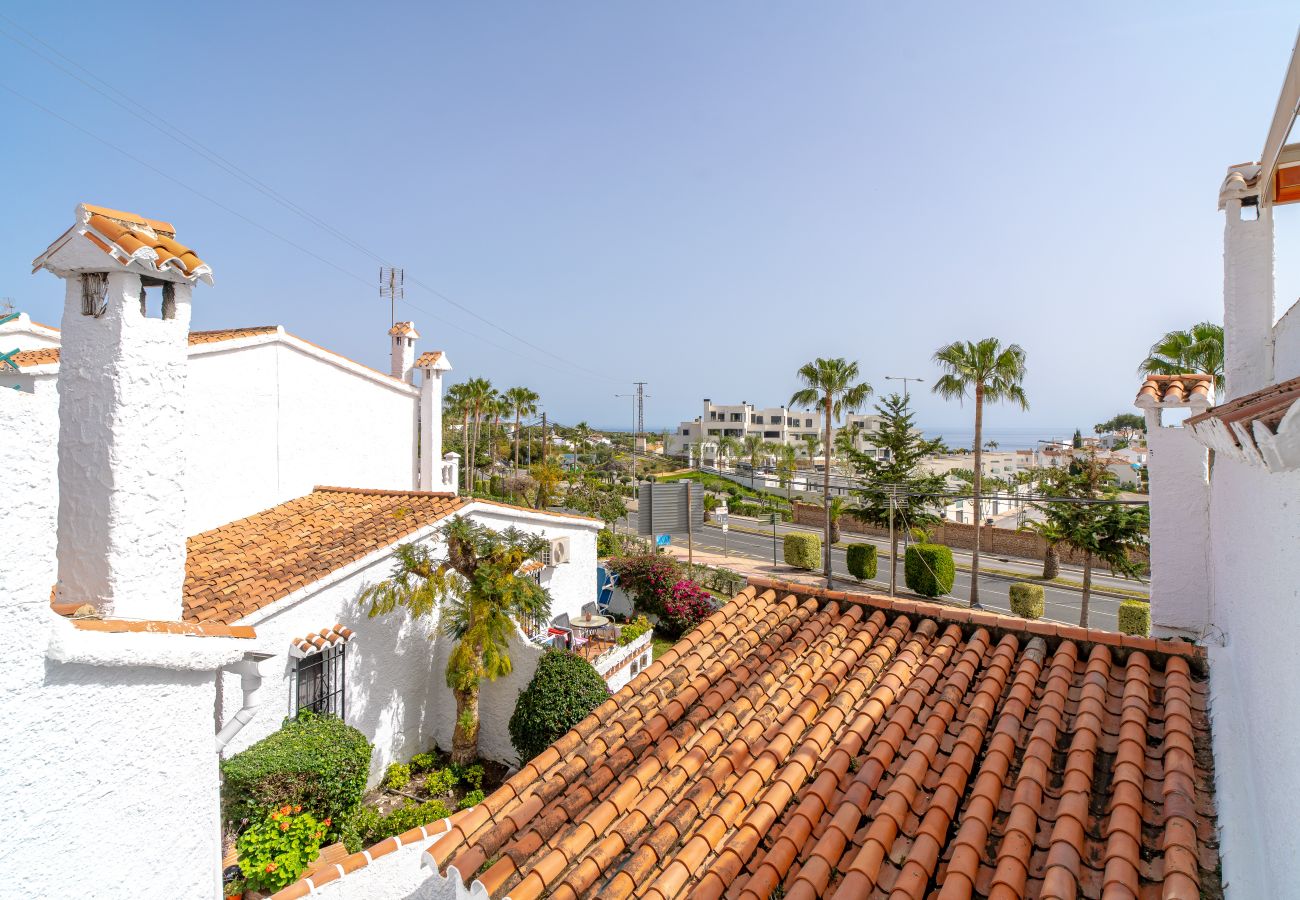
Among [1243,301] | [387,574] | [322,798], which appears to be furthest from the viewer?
[387,574]

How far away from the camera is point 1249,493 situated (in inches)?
144

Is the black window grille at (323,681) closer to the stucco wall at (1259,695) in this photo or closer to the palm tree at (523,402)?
the stucco wall at (1259,695)

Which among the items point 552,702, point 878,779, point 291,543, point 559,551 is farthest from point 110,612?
point 559,551

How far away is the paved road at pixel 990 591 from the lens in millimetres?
26953

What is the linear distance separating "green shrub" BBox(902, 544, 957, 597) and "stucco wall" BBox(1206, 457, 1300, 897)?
26197 millimetres

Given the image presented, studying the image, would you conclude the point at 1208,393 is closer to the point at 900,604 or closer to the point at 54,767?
the point at 900,604

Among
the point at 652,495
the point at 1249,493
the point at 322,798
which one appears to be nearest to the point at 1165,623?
the point at 1249,493

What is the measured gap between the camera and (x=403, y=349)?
52.5 feet

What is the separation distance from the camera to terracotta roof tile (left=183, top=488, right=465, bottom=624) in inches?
359

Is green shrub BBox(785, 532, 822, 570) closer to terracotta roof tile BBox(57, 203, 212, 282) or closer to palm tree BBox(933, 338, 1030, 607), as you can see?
palm tree BBox(933, 338, 1030, 607)

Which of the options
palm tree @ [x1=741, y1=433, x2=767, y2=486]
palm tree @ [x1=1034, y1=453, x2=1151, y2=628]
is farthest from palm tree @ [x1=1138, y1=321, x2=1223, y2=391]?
palm tree @ [x1=741, y1=433, x2=767, y2=486]

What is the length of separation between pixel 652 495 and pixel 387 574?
1294 centimetres

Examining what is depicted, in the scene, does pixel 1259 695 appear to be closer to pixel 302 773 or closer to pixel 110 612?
pixel 110 612

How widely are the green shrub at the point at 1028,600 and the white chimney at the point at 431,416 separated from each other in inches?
900
